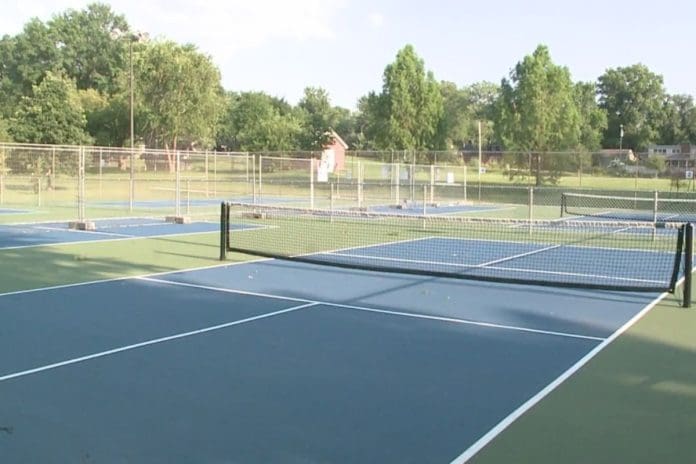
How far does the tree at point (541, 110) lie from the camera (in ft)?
152

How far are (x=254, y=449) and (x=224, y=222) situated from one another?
9.32m

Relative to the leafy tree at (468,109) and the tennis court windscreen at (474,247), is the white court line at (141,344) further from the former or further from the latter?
the leafy tree at (468,109)

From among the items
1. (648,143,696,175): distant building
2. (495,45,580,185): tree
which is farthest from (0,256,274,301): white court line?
(495,45,580,185): tree

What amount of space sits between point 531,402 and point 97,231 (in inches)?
595

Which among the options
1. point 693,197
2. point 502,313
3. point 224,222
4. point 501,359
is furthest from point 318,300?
point 693,197

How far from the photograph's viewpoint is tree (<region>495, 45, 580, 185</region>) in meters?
46.3

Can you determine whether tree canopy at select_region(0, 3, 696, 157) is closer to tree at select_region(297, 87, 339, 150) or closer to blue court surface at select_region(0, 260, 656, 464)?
tree at select_region(297, 87, 339, 150)

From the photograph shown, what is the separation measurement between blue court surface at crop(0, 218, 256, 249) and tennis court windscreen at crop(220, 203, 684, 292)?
1.49 meters

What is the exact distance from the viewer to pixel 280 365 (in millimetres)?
6707

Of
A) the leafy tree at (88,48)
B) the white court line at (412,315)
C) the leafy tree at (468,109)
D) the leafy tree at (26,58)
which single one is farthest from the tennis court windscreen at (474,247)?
the leafy tree at (468,109)

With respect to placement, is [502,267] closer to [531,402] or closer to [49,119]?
[531,402]

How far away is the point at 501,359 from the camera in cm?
705

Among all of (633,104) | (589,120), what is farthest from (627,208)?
(633,104)

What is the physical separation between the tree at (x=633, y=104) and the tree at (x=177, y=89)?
234ft
